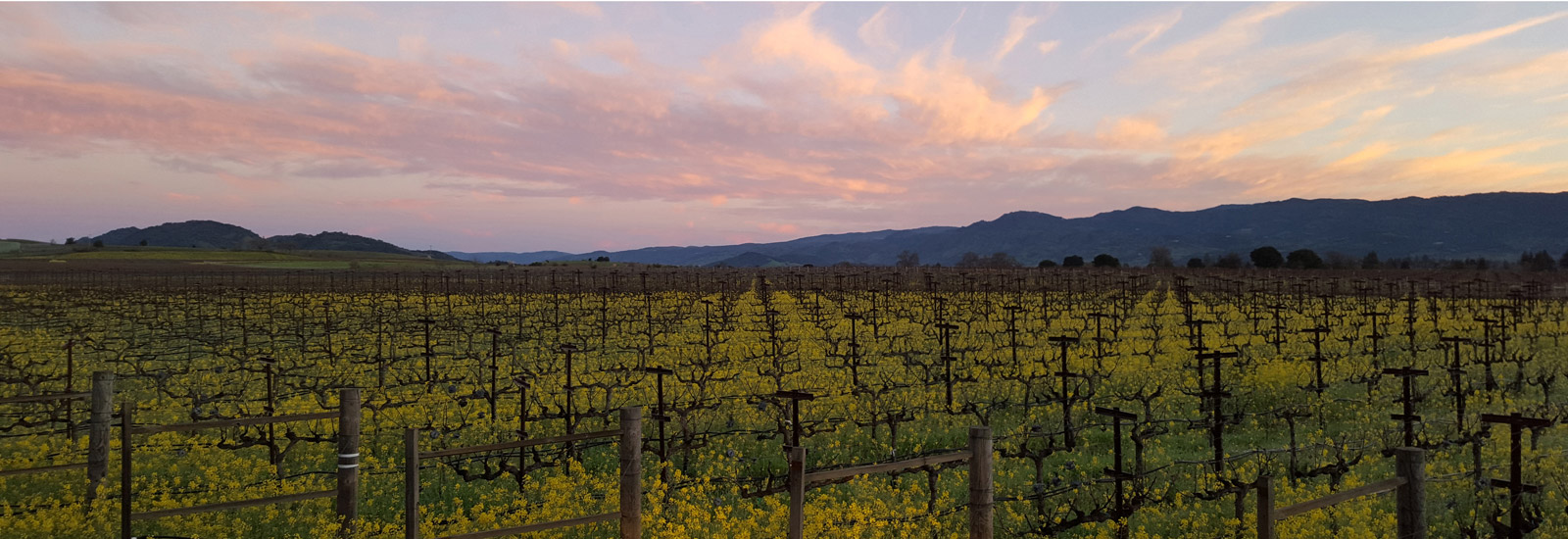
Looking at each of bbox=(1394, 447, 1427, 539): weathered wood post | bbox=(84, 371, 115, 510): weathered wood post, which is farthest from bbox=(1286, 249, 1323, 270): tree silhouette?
bbox=(84, 371, 115, 510): weathered wood post

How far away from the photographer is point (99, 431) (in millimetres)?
9117

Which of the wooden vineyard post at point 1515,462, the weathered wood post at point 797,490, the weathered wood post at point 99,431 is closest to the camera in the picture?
the weathered wood post at point 797,490

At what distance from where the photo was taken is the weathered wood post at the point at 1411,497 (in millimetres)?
6020

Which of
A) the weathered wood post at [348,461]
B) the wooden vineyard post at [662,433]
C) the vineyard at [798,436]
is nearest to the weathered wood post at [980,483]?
the vineyard at [798,436]

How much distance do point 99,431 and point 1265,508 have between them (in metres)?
12.3

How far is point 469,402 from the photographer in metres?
16.0

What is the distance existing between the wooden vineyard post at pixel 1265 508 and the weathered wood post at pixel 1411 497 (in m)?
1.45

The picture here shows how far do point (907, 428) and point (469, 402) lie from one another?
9147mm

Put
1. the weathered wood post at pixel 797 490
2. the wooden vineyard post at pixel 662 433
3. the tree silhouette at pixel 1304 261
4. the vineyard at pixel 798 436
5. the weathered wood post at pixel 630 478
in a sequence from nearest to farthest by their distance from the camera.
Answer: the weathered wood post at pixel 797 490
the weathered wood post at pixel 630 478
the vineyard at pixel 798 436
the wooden vineyard post at pixel 662 433
the tree silhouette at pixel 1304 261

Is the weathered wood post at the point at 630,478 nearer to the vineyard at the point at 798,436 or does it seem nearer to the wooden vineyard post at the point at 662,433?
the vineyard at the point at 798,436

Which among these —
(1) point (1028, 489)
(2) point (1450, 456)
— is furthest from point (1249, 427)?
(1) point (1028, 489)

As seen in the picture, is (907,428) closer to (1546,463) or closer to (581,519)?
(581,519)

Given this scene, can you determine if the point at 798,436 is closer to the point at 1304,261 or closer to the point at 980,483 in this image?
the point at 980,483

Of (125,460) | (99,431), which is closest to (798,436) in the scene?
(125,460)
